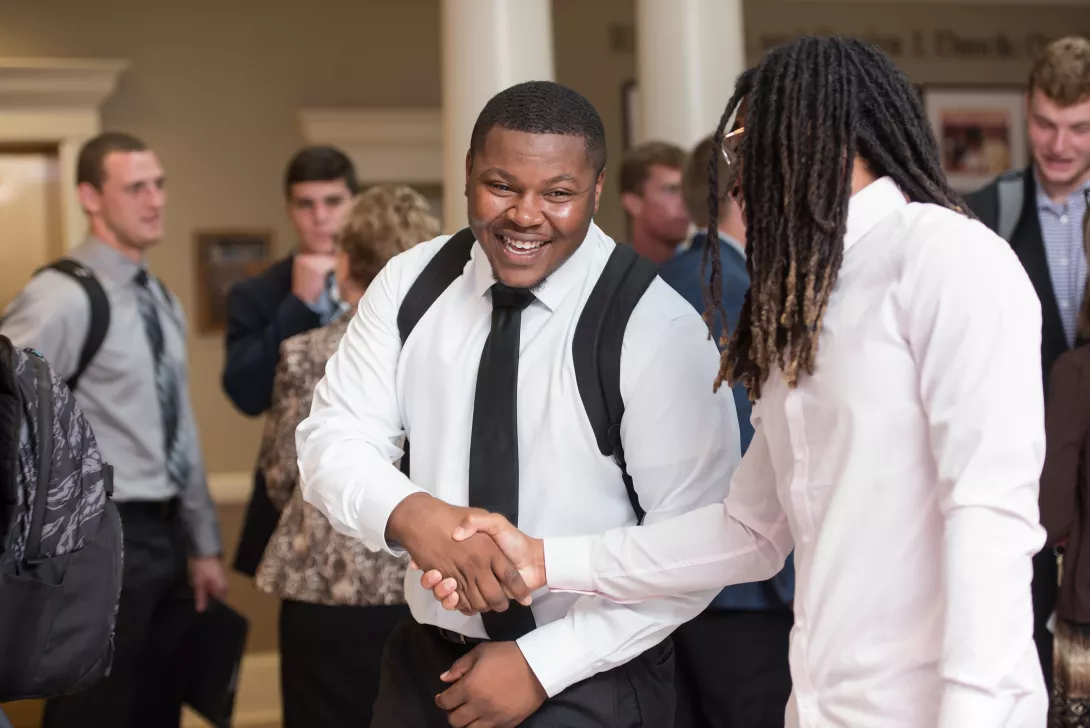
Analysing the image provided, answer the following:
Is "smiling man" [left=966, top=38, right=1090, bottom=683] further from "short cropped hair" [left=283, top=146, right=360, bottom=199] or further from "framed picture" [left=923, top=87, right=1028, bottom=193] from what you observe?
"framed picture" [left=923, top=87, right=1028, bottom=193]

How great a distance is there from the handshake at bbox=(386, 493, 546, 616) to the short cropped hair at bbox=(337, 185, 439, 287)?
3.90ft

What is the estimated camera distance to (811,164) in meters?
1.35

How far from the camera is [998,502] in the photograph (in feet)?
3.87


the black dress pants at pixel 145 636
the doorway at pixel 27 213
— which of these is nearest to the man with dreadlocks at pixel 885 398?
the black dress pants at pixel 145 636

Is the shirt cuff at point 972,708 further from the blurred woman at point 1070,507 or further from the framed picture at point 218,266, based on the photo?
the framed picture at point 218,266

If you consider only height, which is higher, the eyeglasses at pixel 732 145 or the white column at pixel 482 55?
the white column at pixel 482 55

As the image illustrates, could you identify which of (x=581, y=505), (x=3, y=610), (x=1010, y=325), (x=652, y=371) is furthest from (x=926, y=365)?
(x=3, y=610)

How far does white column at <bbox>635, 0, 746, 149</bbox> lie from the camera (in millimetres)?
4492

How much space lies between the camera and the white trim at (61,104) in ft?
19.4

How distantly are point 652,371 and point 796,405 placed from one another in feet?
1.14

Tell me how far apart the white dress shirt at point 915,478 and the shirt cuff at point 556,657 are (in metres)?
0.33

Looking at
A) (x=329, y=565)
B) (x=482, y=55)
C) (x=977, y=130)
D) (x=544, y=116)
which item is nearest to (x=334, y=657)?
(x=329, y=565)

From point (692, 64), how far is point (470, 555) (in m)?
3.25

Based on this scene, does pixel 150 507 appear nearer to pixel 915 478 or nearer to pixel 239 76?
pixel 915 478
